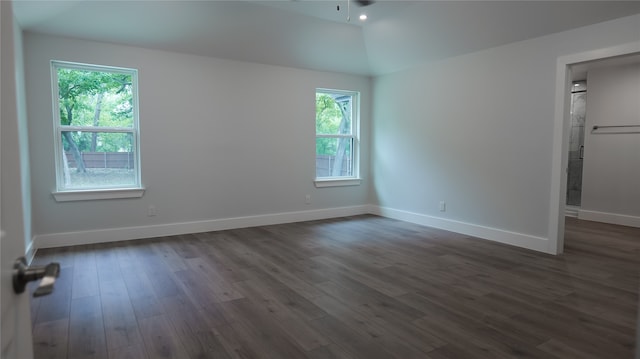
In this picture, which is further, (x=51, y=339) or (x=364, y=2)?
(x=364, y=2)

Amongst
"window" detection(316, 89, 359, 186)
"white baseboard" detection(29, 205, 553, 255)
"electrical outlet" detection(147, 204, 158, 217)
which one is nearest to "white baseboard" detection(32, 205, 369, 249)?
"white baseboard" detection(29, 205, 553, 255)

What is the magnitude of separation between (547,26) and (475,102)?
1.10 metres

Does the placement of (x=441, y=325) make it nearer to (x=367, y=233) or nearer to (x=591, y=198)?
(x=367, y=233)

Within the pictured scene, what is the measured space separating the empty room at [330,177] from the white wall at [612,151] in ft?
0.09

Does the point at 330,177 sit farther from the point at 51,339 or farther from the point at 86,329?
the point at 51,339

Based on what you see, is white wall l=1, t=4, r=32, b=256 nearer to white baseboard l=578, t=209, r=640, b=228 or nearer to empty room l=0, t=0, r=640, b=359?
empty room l=0, t=0, r=640, b=359

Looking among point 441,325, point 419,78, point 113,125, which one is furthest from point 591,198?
point 113,125

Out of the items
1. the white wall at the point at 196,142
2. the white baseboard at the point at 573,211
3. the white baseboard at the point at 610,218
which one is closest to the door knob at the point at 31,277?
the white wall at the point at 196,142

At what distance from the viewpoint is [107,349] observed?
2018mm

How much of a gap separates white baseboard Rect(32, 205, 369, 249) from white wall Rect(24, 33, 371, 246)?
0.02 meters

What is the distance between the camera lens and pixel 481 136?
451 cm

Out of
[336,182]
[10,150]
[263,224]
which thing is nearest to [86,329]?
[10,150]

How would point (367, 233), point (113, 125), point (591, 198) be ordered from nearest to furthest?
1. point (113, 125)
2. point (367, 233)
3. point (591, 198)

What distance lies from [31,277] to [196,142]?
13.9 feet
